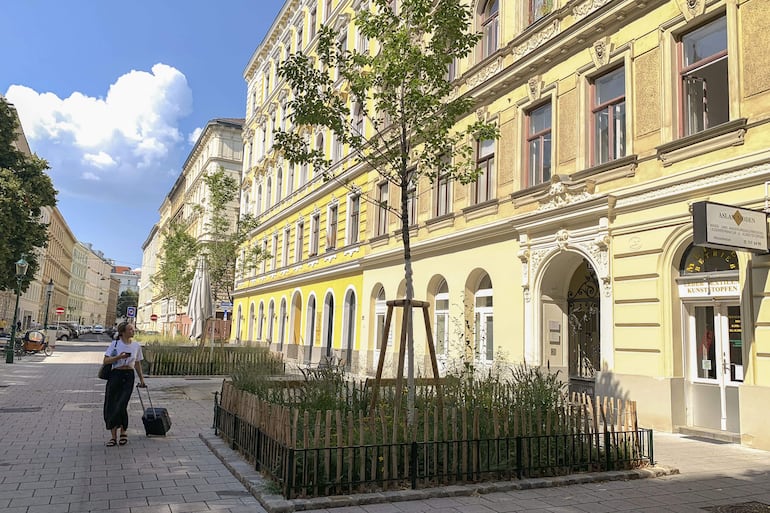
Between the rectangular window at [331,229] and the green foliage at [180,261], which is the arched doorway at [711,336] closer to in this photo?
the rectangular window at [331,229]

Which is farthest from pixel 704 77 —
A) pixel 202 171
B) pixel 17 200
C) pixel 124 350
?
pixel 202 171

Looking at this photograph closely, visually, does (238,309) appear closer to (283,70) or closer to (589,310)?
(589,310)

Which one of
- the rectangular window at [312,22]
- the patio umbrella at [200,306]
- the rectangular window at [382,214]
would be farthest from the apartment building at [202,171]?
the rectangular window at [382,214]

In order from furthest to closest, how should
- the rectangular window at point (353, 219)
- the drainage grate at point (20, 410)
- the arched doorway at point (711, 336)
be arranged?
1. the rectangular window at point (353, 219)
2. the drainage grate at point (20, 410)
3. the arched doorway at point (711, 336)

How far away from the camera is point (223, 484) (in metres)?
6.43

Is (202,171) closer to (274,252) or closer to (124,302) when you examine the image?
(274,252)

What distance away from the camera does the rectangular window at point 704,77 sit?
34.5 ft

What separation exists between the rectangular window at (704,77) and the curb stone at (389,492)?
648 cm

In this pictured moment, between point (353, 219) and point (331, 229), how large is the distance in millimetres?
2339

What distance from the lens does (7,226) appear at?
30.7 metres

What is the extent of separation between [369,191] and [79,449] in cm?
1626

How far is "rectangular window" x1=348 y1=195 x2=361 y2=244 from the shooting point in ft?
81.3

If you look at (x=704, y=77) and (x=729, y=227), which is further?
(x=704, y=77)

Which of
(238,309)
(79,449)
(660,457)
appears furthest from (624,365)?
(238,309)
